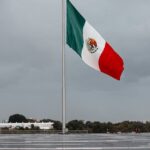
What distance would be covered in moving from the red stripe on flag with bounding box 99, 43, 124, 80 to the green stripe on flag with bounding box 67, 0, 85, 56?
1.07 m

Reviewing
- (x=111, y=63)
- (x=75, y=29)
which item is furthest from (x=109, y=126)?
(x=75, y=29)

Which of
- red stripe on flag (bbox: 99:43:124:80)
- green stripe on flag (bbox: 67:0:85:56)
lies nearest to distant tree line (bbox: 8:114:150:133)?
red stripe on flag (bbox: 99:43:124:80)

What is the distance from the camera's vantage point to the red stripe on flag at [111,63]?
1689cm

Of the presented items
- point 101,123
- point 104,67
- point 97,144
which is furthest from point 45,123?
point 97,144

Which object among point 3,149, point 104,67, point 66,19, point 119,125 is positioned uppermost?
point 66,19

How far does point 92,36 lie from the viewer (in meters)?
16.6

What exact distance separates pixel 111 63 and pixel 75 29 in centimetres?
189

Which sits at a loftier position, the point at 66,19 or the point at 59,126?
the point at 66,19

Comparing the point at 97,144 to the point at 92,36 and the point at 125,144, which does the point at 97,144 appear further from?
the point at 92,36

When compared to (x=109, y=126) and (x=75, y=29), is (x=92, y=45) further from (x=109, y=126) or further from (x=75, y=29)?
(x=109, y=126)

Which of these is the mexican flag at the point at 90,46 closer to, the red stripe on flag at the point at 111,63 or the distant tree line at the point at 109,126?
the red stripe on flag at the point at 111,63

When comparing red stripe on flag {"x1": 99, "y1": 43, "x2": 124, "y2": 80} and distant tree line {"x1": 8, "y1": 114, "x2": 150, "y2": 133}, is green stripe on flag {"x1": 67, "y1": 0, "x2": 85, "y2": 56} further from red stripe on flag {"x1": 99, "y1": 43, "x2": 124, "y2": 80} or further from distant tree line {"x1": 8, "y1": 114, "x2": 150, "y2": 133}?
distant tree line {"x1": 8, "y1": 114, "x2": 150, "y2": 133}

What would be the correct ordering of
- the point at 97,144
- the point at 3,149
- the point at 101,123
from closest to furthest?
the point at 3,149 → the point at 97,144 → the point at 101,123

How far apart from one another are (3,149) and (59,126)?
8672 mm
